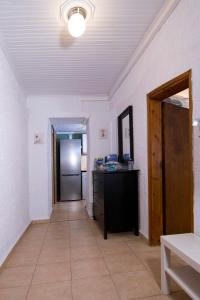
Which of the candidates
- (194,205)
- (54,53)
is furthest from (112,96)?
(194,205)

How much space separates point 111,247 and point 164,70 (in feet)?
6.93

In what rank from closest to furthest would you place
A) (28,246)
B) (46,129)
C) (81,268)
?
1. (81,268)
2. (28,246)
3. (46,129)

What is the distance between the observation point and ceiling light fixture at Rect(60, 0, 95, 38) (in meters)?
1.73

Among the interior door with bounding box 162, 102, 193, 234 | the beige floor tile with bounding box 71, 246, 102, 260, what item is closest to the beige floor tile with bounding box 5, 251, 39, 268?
the beige floor tile with bounding box 71, 246, 102, 260

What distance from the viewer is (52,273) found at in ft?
6.82

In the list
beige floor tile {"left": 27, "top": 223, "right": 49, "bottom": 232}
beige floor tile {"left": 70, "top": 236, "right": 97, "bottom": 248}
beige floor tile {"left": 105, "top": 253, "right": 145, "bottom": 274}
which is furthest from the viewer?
beige floor tile {"left": 27, "top": 223, "right": 49, "bottom": 232}

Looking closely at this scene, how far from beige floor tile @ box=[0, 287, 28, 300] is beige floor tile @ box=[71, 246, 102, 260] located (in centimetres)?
69

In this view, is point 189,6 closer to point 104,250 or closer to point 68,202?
point 104,250

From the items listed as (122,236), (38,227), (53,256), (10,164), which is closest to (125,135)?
(122,236)

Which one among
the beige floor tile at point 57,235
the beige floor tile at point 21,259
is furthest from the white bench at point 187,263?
the beige floor tile at point 57,235

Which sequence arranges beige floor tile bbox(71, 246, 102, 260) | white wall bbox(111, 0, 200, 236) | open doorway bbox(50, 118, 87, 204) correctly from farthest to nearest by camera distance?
1. open doorway bbox(50, 118, 87, 204)
2. beige floor tile bbox(71, 246, 102, 260)
3. white wall bbox(111, 0, 200, 236)

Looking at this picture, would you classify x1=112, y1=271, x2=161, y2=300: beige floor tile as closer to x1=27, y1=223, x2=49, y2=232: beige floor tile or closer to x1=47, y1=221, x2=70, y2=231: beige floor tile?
x1=47, y1=221, x2=70, y2=231: beige floor tile

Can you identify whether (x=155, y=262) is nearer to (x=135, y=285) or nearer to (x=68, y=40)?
(x=135, y=285)

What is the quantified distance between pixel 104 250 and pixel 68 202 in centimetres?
345
